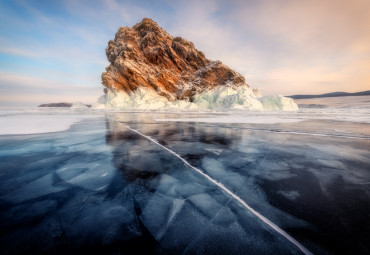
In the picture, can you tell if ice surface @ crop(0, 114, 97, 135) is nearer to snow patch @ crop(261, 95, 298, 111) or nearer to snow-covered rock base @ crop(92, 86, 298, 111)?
snow-covered rock base @ crop(92, 86, 298, 111)

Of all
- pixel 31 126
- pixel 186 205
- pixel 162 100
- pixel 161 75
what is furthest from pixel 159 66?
pixel 186 205

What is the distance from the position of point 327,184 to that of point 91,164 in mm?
4331

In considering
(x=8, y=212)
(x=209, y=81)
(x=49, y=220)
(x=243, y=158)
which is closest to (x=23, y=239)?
(x=49, y=220)

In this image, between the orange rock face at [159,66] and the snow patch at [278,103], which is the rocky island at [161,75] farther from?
the snow patch at [278,103]

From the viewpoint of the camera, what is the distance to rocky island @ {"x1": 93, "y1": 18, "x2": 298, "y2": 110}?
136 ft

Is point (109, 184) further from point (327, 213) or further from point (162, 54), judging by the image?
point (162, 54)

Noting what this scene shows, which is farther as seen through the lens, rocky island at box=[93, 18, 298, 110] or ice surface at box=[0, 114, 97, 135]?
rocky island at box=[93, 18, 298, 110]

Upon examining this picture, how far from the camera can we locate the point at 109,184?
2.60 meters

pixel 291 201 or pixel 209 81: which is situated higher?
pixel 209 81

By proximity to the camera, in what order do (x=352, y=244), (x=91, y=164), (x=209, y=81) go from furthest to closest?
(x=209, y=81), (x=91, y=164), (x=352, y=244)

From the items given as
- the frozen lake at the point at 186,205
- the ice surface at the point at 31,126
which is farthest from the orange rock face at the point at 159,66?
the frozen lake at the point at 186,205

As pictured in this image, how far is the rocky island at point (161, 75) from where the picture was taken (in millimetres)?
41438

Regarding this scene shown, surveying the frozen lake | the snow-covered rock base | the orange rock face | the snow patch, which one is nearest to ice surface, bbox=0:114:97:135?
the frozen lake

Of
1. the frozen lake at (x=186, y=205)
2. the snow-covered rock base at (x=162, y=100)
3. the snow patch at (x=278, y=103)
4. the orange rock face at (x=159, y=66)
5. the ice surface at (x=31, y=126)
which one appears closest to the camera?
the frozen lake at (x=186, y=205)
